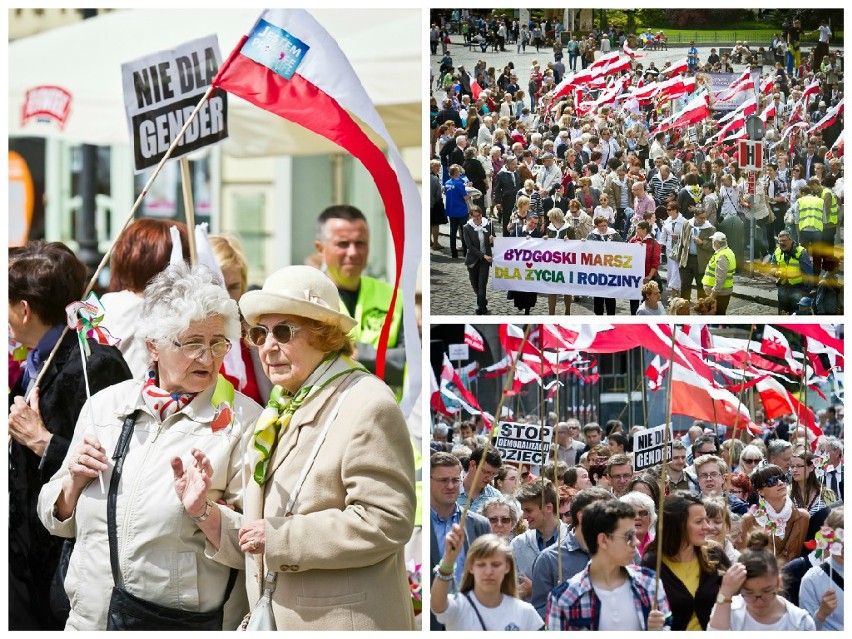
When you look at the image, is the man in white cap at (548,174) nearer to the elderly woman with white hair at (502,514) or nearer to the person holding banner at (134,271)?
the elderly woman with white hair at (502,514)

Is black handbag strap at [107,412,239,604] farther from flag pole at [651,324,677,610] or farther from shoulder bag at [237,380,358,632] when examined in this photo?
flag pole at [651,324,677,610]

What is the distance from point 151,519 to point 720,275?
10.0ft

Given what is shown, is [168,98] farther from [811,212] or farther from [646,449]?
[811,212]

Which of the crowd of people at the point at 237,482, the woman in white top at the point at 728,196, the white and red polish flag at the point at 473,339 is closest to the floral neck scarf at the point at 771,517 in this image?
the woman in white top at the point at 728,196

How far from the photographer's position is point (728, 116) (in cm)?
578

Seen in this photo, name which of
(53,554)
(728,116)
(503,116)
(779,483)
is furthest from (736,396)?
(53,554)

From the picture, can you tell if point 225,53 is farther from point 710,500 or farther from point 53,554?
point 710,500

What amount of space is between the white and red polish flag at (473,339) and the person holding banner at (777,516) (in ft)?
4.55

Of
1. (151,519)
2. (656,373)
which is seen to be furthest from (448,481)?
(151,519)

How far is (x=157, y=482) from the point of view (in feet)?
13.0

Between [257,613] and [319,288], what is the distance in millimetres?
1042

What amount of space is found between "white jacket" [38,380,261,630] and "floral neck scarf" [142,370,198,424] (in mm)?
21

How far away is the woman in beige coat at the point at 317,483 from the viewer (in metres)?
3.76

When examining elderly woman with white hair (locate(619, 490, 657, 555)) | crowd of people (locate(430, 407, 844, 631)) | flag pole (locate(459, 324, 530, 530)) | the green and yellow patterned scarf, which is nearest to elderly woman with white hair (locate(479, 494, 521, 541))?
crowd of people (locate(430, 407, 844, 631))
